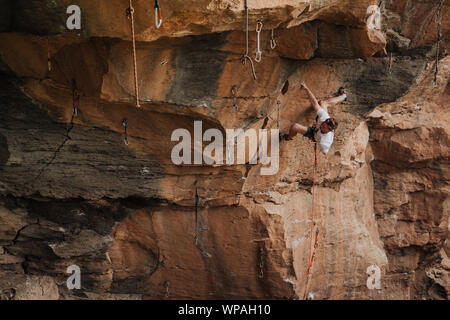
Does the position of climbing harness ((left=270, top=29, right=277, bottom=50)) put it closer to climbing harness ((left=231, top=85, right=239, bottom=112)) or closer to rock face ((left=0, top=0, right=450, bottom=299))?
rock face ((left=0, top=0, right=450, bottom=299))

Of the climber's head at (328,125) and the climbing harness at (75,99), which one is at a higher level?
the climbing harness at (75,99)

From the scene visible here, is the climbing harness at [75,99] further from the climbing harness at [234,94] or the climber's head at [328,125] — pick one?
the climber's head at [328,125]

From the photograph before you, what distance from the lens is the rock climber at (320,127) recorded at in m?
4.69

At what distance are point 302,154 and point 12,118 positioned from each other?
3040 millimetres

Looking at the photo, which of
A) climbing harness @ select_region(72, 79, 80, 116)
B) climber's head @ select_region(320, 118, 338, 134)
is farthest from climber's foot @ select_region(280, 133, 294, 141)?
climbing harness @ select_region(72, 79, 80, 116)

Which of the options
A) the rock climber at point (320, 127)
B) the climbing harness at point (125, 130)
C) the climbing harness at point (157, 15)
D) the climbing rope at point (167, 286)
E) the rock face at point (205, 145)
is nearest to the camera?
the climbing harness at point (157, 15)

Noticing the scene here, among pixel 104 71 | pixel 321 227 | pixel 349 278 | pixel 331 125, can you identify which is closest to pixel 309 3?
pixel 331 125

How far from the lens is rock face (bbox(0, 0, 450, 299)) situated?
4145mm

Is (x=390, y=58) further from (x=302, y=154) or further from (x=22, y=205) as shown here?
(x=22, y=205)

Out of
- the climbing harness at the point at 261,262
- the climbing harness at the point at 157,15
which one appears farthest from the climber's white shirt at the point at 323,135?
the climbing harness at the point at 157,15

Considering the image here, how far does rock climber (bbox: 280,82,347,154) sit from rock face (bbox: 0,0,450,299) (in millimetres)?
206

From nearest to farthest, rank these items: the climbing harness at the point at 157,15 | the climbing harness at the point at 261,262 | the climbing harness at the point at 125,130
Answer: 1. the climbing harness at the point at 157,15
2. the climbing harness at the point at 125,130
3. the climbing harness at the point at 261,262

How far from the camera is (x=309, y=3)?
12.3 feet

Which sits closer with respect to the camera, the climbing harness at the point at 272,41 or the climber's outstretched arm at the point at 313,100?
the climbing harness at the point at 272,41
